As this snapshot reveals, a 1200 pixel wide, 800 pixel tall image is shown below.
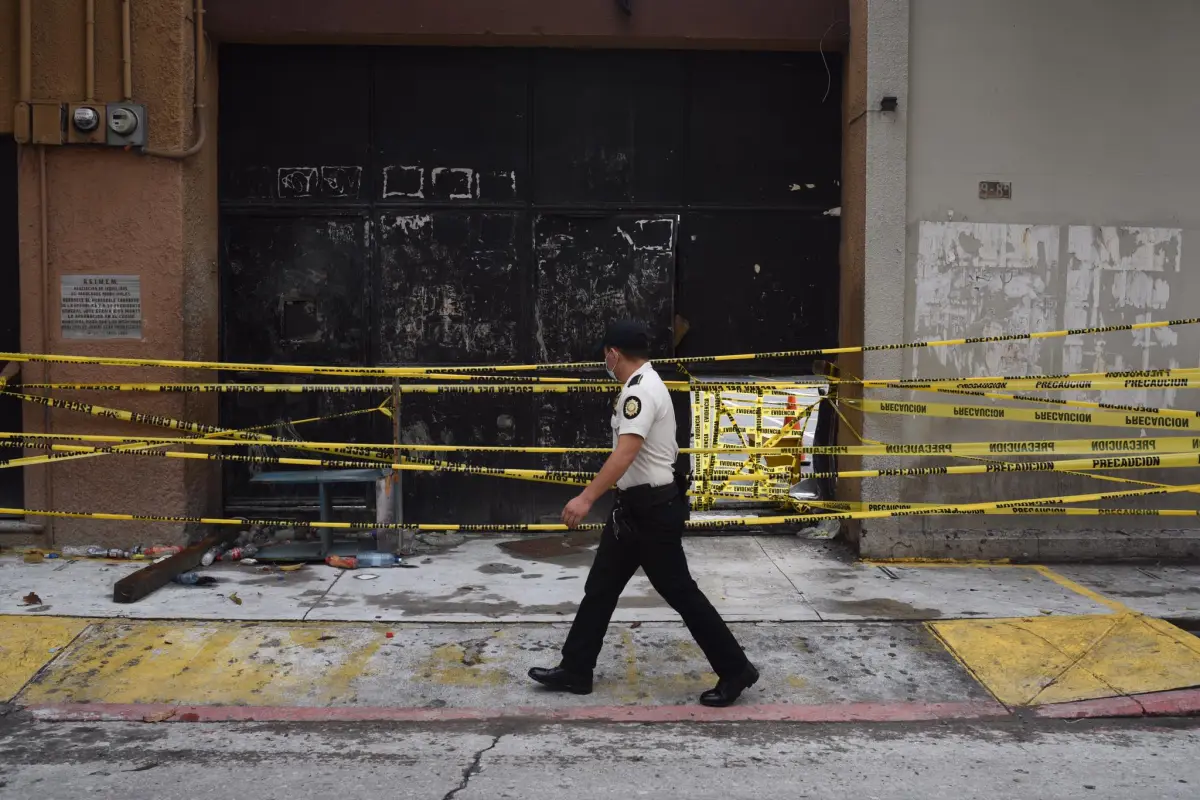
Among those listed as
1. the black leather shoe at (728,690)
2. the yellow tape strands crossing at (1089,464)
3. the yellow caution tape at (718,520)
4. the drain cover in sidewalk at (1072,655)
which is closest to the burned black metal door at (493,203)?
the yellow caution tape at (718,520)

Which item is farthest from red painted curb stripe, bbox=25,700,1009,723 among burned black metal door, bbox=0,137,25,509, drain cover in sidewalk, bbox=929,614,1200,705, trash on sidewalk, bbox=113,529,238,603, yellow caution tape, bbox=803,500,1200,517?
burned black metal door, bbox=0,137,25,509

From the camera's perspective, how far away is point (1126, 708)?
545 cm

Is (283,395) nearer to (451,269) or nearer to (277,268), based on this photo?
(277,268)

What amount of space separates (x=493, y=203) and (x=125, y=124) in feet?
9.34

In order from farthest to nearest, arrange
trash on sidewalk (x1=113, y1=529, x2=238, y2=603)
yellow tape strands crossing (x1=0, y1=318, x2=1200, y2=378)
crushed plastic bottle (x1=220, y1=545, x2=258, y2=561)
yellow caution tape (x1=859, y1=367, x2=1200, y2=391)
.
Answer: crushed plastic bottle (x1=220, y1=545, x2=258, y2=561) → yellow caution tape (x1=859, y1=367, x2=1200, y2=391) → yellow tape strands crossing (x1=0, y1=318, x2=1200, y2=378) → trash on sidewalk (x1=113, y1=529, x2=238, y2=603)

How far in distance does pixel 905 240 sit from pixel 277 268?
16.7 ft

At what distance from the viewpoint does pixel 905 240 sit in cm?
828

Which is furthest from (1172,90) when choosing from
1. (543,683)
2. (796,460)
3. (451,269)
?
(543,683)

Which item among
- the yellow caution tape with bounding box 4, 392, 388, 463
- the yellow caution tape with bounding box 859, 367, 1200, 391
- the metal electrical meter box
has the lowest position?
the yellow caution tape with bounding box 4, 392, 388, 463

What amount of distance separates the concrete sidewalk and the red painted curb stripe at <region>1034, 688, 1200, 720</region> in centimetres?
1

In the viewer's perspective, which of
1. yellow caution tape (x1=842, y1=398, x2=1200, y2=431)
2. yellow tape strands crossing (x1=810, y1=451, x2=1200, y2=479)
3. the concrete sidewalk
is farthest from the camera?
yellow caution tape (x1=842, y1=398, x2=1200, y2=431)

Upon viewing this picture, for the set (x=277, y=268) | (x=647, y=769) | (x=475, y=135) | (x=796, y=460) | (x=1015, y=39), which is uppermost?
(x=1015, y=39)

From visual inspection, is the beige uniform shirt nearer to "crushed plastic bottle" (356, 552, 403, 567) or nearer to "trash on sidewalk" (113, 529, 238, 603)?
"crushed plastic bottle" (356, 552, 403, 567)

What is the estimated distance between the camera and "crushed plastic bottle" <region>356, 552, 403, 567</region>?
7984mm
